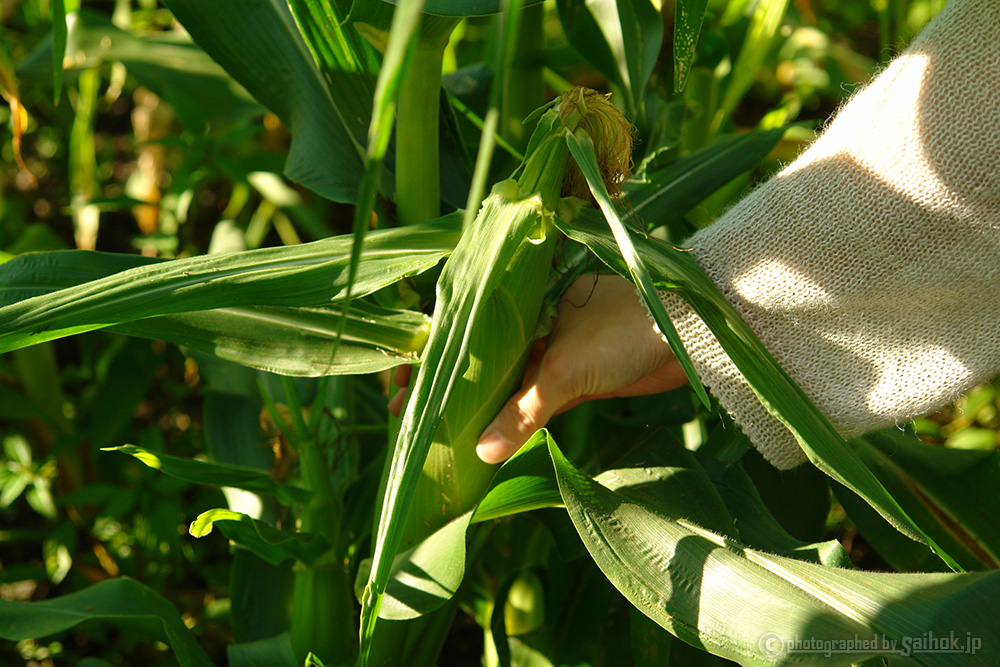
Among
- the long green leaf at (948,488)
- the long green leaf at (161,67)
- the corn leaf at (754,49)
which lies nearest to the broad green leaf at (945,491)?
the long green leaf at (948,488)

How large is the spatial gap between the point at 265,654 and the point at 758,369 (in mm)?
452

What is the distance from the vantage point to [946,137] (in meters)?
0.51

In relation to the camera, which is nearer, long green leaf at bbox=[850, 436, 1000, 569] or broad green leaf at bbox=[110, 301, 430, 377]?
broad green leaf at bbox=[110, 301, 430, 377]

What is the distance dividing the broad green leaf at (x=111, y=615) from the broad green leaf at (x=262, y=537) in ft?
0.35

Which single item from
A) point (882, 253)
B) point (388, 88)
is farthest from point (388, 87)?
point (882, 253)

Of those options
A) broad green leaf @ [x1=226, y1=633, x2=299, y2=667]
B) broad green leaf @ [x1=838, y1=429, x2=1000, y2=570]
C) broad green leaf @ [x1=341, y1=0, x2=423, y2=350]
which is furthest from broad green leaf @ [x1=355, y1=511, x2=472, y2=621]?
broad green leaf @ [x1=838, y1=429, x2=1000, y2=570]

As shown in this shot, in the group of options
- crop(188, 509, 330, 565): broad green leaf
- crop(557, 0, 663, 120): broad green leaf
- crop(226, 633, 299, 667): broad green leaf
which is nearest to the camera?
crop(188, 509, 330, 565): broad green leaf

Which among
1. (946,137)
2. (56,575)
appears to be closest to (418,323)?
(946,137)

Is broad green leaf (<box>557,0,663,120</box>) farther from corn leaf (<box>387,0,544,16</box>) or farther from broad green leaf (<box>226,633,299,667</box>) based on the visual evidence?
broad green leaf (<box>226,633,299,667</box>)

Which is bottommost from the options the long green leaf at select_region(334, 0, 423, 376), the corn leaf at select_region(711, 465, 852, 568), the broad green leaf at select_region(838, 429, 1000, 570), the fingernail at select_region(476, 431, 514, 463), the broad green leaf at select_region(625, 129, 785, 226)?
the broad green leaf at select_region(838, 429, 1000, 570)

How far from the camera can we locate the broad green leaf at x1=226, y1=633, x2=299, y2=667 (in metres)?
0.60

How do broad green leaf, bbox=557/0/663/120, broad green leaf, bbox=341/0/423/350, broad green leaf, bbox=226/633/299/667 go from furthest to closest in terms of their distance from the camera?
1. broad green leaf, bbox=557/0/663/120
2. broad green leaf, bbox=226/633/299/667
3. broad green leaf, bbox=341/0/423/350

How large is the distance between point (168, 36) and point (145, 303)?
2.45 feet

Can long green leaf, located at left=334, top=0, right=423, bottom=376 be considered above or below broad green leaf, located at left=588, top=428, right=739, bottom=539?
above
